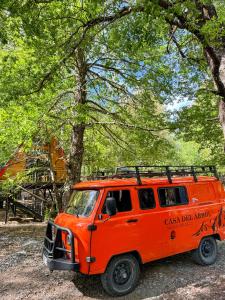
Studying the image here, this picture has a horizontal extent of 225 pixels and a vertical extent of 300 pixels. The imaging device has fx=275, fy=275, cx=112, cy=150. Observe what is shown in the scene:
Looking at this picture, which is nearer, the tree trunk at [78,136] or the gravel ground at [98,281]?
the gravel ground at [98,281]

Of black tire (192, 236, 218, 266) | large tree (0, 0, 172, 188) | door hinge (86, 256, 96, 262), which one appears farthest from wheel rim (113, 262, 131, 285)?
large tree (0, 0, 172, 188)

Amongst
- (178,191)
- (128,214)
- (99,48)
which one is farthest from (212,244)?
(99,48)

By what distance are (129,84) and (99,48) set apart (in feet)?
6.48

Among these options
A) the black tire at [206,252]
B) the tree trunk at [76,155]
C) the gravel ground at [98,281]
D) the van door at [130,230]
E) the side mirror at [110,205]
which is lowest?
the gravel ground at [98,281]

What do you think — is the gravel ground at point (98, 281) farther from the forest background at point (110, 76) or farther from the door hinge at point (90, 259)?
the forest background at point (110, 76)

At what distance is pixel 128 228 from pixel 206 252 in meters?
2.95

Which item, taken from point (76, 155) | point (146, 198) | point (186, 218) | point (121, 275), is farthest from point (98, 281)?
point (76, 155)

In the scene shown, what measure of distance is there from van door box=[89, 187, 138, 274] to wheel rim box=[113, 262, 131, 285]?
1.30ft

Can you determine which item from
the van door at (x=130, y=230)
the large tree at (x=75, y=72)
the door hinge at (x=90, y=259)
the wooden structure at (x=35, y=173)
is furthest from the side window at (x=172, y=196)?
the wooden structure at (x=35, y=173)

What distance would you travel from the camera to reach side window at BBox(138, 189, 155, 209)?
6.39 m

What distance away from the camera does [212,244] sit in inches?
299

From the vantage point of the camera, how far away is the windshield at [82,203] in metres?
5.87

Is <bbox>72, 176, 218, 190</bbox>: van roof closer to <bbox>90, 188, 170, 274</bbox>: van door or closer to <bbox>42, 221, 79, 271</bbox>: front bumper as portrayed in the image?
<bbox>90, 188, 170, 274</bbox>: van door

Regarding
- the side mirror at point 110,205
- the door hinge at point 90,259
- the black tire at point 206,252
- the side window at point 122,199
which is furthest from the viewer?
the black tire at point 206,252
